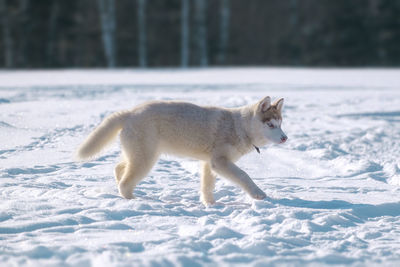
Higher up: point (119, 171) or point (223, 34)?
point (223, 34)

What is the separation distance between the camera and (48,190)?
4.71 meters

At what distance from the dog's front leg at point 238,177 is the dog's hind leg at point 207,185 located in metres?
0.17

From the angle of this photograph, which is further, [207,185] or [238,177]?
[207,185]

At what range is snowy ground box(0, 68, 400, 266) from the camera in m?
3.33

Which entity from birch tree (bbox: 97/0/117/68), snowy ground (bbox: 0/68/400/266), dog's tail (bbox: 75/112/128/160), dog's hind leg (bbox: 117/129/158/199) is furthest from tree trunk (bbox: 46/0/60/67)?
dog's hind leg (bbox: 117/129/158/199)

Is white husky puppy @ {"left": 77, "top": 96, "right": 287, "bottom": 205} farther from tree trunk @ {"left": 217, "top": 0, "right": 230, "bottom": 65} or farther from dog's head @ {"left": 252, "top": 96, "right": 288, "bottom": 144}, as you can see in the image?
tree trunk @ {"left": 217, "top": 0, "right": 230, "bottom": 65}

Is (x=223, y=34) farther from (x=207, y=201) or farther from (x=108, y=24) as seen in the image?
(x=207, y=201)

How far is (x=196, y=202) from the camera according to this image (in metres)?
4.88

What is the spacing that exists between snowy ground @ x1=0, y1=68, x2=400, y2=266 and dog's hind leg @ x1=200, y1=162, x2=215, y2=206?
0.51ft

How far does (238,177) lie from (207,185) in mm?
345

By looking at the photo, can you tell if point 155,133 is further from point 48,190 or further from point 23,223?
point 23,223

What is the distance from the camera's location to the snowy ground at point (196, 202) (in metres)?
3.33

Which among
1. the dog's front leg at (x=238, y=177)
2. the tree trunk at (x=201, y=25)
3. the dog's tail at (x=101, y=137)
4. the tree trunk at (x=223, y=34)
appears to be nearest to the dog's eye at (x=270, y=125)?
the dog's front leg at (x=238, y=177)

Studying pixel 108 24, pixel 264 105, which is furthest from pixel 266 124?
pixel 108 24
